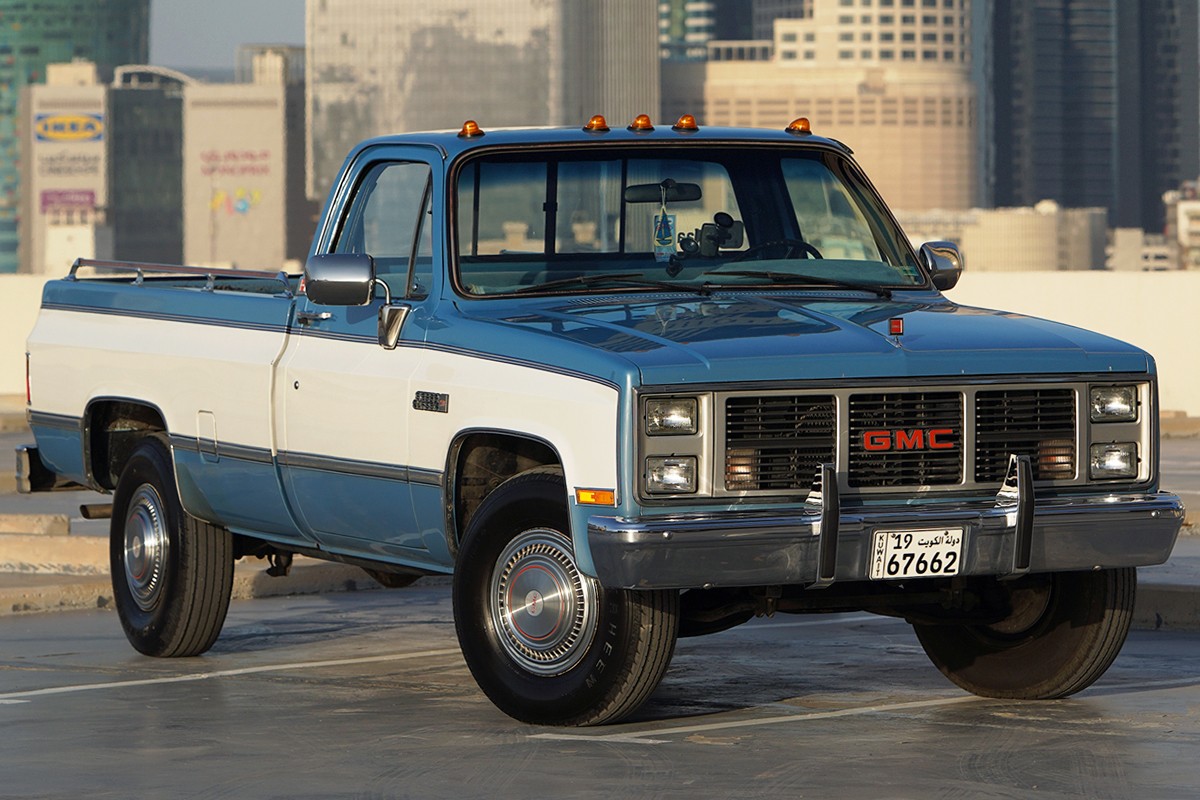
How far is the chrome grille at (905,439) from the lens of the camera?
7.59 metres

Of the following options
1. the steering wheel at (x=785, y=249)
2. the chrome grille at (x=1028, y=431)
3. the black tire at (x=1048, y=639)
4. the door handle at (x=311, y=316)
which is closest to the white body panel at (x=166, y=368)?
the door handle at (x=311, y=316)

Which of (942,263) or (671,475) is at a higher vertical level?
(942,263)

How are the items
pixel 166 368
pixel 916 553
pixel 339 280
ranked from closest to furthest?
1. pixel 916 553
2. pixel 339 280
3. pixel 166 368

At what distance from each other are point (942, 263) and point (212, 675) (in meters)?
3.39

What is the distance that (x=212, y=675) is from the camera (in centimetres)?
967

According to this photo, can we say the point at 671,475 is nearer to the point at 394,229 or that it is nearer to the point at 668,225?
the point at 668,225

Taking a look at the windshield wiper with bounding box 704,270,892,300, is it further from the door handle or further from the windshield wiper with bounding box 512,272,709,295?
the door handle

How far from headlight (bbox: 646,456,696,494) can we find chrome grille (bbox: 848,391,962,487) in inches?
21.7

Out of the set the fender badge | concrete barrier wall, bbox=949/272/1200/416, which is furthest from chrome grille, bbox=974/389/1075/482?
concrete barrier wall, bbox=949/272/1200/416

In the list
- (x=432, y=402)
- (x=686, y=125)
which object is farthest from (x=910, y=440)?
(x=686, y=125)

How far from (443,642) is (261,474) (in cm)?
156

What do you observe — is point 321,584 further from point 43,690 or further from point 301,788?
point 301,788

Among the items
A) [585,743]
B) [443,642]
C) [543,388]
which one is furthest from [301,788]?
[443,642]

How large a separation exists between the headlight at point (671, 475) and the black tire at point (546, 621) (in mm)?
382
